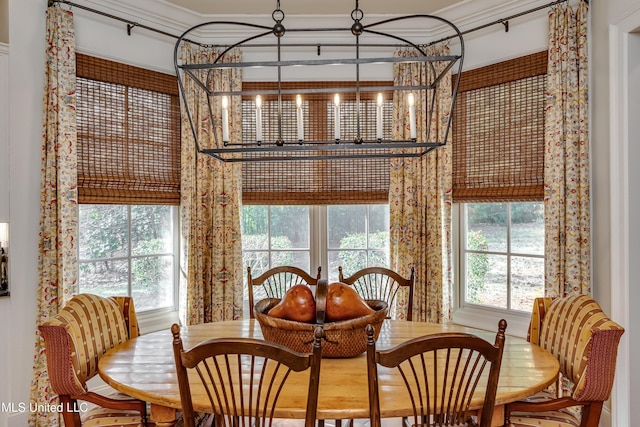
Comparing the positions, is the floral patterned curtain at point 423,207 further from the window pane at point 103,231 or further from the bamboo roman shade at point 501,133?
the window pane at point 103,231

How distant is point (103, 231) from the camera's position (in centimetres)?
311

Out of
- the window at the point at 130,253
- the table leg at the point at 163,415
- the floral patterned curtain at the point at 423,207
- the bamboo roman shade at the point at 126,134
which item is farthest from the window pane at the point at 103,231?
the floral patterned curtain at the point at 423,207

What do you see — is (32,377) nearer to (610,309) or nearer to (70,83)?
(70,83)

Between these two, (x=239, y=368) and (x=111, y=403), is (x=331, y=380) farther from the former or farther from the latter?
(x=111, y=403)

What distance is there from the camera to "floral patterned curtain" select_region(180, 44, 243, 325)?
3299 millimetres

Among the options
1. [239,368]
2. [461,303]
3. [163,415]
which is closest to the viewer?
[239,368]

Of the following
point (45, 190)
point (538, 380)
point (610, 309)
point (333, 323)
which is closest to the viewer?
point (538, 380)

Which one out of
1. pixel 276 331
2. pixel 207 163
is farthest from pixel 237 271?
pixel 276 331

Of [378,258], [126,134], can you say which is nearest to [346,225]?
[378,258]

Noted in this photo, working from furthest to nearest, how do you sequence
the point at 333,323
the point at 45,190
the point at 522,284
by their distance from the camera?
the point at 522,284 → the point at 45,190 → the point at 333,323

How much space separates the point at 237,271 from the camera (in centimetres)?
337

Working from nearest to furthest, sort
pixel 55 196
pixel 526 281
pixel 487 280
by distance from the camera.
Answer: pixel 55 196, pixel 526 281, pixel 487 280

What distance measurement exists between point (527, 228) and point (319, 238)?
5.22 ft

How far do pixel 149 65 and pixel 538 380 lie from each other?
3157 mm
